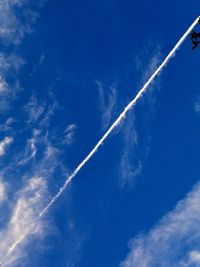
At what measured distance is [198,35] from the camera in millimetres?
51562
